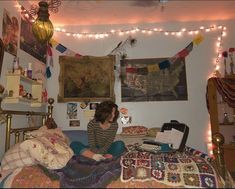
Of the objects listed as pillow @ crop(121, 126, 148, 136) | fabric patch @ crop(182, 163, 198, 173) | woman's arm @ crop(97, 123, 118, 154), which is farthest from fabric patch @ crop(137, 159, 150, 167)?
pillow @ crop(121, 126, 148, 136)

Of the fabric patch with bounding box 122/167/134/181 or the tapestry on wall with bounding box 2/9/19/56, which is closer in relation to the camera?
the fabric patch with bounding box 122/167/134/181

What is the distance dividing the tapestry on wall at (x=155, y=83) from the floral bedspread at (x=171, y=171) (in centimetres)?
201

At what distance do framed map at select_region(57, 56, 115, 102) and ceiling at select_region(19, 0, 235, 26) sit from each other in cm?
68

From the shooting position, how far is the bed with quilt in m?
1.82

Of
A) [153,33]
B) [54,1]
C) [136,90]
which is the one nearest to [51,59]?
[54,1]

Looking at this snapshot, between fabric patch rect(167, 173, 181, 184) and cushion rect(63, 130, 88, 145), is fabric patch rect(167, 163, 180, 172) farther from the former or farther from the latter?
cushion rect(63, 130, 88, 145)

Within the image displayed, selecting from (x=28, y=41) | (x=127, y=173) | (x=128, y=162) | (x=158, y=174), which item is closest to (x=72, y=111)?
(x=28, y=41)

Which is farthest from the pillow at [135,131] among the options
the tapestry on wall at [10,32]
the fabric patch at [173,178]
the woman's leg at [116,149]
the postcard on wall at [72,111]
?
Result: the tapestry on wall at [10,32]

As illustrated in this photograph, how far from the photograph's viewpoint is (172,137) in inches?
107

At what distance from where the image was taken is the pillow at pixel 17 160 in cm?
216

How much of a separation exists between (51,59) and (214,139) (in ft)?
10.6

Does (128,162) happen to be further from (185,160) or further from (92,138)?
(92,138)

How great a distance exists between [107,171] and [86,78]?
2.49m

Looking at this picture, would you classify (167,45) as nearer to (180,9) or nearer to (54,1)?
(180,9)
